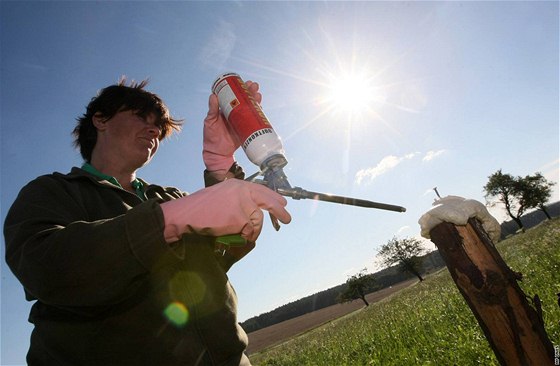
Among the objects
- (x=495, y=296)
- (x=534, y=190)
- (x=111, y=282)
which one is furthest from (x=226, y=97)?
(x=534, y=190)

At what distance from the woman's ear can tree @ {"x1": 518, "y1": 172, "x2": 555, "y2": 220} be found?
265 ft

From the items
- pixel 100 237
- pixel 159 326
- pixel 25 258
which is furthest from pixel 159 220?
pixel 159 326

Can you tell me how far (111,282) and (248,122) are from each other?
1466 millimetres

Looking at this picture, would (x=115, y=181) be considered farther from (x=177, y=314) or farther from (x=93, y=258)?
(x=93, y=258)

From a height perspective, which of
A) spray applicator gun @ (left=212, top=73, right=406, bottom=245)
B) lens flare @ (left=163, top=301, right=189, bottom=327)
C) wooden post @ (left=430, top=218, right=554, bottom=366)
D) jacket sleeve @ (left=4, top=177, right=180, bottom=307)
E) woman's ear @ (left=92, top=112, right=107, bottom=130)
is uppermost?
woman's ear @ (left=92, top=112, right=107, bottom=130)

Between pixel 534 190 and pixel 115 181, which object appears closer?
pixel 115 181

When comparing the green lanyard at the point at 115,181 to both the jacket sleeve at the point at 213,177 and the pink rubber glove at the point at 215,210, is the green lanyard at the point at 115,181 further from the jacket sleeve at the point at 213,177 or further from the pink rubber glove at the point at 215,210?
the pink rubber glove at the point at 215,210

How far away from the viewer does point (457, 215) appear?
246 centimetres

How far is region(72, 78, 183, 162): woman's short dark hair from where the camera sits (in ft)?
9.55

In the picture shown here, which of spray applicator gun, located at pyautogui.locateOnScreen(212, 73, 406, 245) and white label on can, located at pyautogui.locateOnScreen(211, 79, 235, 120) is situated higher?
white label on can, located at pyautogui.locateOnScreen(211, 79, 235, 120)

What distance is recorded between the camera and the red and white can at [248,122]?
85.7 inches

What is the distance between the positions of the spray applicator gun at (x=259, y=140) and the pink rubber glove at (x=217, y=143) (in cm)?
28

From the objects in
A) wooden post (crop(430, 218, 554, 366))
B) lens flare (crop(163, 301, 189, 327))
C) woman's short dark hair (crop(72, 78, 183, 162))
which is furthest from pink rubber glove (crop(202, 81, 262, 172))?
wooden post (crop(430, 218, 554, 366))

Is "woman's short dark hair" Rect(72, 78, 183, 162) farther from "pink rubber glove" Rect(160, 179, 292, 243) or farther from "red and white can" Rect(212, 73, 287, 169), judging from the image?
"pink rubber glove" Rect(160, 179, 292, 243)
